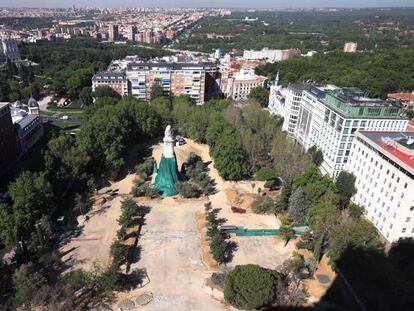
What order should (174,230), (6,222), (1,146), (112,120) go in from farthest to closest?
(112,120), (1,146), (174,230), (6,222)

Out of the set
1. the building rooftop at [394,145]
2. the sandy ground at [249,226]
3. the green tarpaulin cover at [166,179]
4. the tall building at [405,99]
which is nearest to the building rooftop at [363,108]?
the building rooftop at [394,145]

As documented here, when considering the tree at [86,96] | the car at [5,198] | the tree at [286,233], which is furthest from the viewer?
the tree at [86,96]

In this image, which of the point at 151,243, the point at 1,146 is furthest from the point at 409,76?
the point at 1,146

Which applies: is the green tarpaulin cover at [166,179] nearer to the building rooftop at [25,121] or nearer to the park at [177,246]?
the park at [177,246]

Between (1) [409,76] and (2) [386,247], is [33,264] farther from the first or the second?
(1) [409,76]

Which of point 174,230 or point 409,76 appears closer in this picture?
point 174,230

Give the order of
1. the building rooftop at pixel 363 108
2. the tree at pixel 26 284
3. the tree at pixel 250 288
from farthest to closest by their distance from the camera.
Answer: the building rooftop at pixel 363 108, the tree at pixel 250 288, the tree at pixel 26 284
